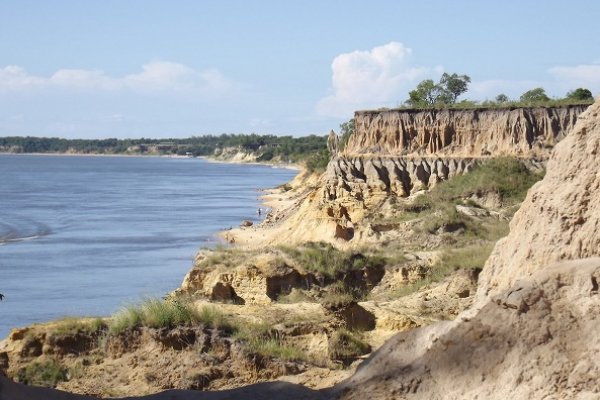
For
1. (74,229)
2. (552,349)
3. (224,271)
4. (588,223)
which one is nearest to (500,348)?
(552,349)

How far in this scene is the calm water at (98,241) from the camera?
36438 millimetres

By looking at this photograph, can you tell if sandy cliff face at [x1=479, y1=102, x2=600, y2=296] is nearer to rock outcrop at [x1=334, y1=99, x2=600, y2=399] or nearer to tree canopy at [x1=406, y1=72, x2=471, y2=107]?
rock outcrop at [x1=334, y1=99, x2=600, y2=399]

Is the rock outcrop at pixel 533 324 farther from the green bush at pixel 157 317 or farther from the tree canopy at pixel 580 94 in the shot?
the tree canopy at pixel 580 94

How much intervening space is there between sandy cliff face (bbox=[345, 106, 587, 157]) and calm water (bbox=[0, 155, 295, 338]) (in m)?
12.1

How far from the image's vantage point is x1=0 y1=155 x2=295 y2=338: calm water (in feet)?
120

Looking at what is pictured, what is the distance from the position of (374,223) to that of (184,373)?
23.6m

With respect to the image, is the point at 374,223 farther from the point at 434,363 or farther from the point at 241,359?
the point at 434,363

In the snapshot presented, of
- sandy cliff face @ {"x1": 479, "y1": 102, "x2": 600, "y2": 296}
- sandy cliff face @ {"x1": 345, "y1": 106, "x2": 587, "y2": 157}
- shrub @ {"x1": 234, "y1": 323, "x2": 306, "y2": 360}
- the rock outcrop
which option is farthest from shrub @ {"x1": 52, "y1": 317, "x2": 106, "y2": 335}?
sandy cliff face @ {"x1": 345, "y1": 106, "x2": 587, "y2": 157}

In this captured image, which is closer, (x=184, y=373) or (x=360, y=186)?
(x=184, y=373)

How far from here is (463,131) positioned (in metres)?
51.0

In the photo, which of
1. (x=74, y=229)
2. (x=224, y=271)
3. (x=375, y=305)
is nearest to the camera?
(x=375, y=305)

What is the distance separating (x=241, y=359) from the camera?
51.6ft

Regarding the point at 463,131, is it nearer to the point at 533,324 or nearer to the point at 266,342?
the point at 266,342

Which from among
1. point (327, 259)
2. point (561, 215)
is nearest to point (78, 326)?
point (327, 259)
